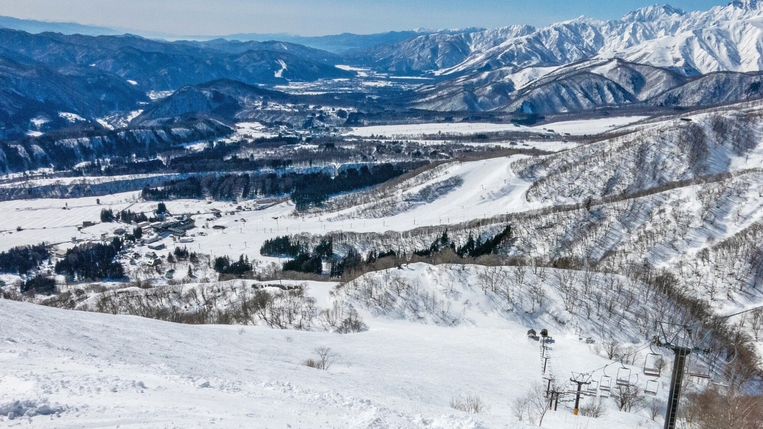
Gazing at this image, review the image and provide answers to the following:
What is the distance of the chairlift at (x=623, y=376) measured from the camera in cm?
3489

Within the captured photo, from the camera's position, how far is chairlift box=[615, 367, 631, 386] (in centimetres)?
3489

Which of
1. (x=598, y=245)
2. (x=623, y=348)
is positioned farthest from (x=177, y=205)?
(x=623, y=348)

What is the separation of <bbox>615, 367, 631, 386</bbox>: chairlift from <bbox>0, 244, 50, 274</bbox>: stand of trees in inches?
4700

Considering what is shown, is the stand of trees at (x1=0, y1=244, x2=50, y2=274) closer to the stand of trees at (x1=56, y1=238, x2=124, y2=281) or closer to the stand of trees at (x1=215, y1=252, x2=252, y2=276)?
the stand of trees at (x1=56, y1=238, x2=124, y2=281)

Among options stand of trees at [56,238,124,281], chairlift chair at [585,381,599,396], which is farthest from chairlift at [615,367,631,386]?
stand of trees at [56,238,124,281]

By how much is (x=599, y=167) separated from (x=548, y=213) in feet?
94.8

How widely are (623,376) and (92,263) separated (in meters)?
108

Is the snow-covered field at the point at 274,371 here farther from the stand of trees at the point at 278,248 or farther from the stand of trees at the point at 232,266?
the stand of trees at the point at 278,248

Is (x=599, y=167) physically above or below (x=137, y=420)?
above

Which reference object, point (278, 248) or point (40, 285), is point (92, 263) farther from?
point (278, 248)

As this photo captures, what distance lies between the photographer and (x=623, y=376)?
3784 cm

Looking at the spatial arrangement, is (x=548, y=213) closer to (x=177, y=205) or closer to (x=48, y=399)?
(x=48, y=399)

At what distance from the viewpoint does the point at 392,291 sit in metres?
57.4

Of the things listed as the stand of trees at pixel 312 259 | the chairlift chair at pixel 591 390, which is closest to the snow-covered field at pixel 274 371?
the chairlift chair at pixel 591 390
